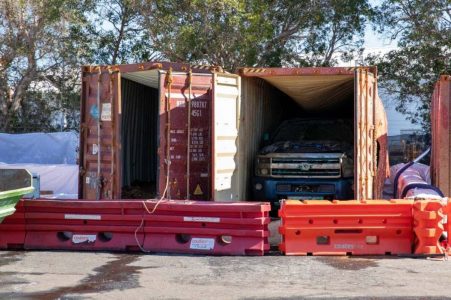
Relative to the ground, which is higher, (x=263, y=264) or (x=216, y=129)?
(x=216, y=129)

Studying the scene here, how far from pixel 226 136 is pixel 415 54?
12841 mm

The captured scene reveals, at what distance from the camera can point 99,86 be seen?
43.6ft

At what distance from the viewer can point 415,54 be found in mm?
23969

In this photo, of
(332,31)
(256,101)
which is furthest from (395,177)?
(332,31)

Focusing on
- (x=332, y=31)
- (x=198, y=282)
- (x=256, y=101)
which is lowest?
(x=198, y=282)

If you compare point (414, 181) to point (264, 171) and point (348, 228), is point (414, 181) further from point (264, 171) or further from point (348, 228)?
point (348, 228)

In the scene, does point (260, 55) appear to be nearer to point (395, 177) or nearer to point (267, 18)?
point (267, 18)

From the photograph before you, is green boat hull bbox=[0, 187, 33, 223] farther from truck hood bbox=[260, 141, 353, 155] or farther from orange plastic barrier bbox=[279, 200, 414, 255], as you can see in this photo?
truck hood bbox=[260, 141, 353, 155]

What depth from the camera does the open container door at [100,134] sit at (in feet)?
42.8

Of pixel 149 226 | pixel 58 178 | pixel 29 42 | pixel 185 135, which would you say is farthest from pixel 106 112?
pixel 29 42

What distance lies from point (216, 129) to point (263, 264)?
3704mm

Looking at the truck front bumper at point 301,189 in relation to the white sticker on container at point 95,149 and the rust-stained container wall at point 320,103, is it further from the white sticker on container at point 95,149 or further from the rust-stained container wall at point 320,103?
the white sticker on container at point 95,149

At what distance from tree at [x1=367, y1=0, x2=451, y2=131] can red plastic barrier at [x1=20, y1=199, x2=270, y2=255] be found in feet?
47.5

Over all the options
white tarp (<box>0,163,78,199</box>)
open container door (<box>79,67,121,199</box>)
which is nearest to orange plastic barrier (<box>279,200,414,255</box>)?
open container door (<box>79,67,121,199</box>)
